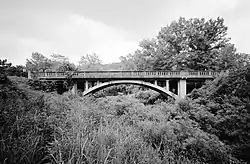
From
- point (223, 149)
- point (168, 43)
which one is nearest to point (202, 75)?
point (168, 43)

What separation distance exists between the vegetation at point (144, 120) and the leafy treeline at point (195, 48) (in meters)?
0.11

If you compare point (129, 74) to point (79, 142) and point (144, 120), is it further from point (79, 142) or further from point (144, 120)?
point (79, 142)

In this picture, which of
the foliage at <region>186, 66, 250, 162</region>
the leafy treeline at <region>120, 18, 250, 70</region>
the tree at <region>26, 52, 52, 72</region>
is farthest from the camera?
the tree at <region>26, 52, 52, 72</region>

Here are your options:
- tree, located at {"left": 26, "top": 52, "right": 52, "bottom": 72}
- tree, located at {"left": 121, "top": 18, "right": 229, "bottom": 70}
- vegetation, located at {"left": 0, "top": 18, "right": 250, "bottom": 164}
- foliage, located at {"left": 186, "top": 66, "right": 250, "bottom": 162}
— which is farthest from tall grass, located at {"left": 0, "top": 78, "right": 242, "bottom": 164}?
tree, located at {"left": 26, "top": 52, "right": 52, "bottom": 72}

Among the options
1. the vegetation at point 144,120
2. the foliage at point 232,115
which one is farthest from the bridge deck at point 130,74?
the foliage at point 232,115

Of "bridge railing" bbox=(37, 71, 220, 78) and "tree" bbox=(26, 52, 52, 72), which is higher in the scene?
"tree" bbox=(26, 52, 52, 72)

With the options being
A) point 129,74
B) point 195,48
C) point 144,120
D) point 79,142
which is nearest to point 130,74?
point 129,74

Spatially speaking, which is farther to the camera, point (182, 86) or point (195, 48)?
point (195, 48)

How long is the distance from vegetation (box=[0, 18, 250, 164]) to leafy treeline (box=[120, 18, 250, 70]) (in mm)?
108

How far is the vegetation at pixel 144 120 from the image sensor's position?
150cm

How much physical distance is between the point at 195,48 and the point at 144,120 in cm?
1359

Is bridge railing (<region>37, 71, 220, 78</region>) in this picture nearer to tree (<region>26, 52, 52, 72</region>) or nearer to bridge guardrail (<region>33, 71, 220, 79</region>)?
bridge guardrail (<region>33, 71, 220, 79</region>)

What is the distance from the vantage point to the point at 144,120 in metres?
4.65

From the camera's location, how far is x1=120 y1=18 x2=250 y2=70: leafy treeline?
41.9 ft
